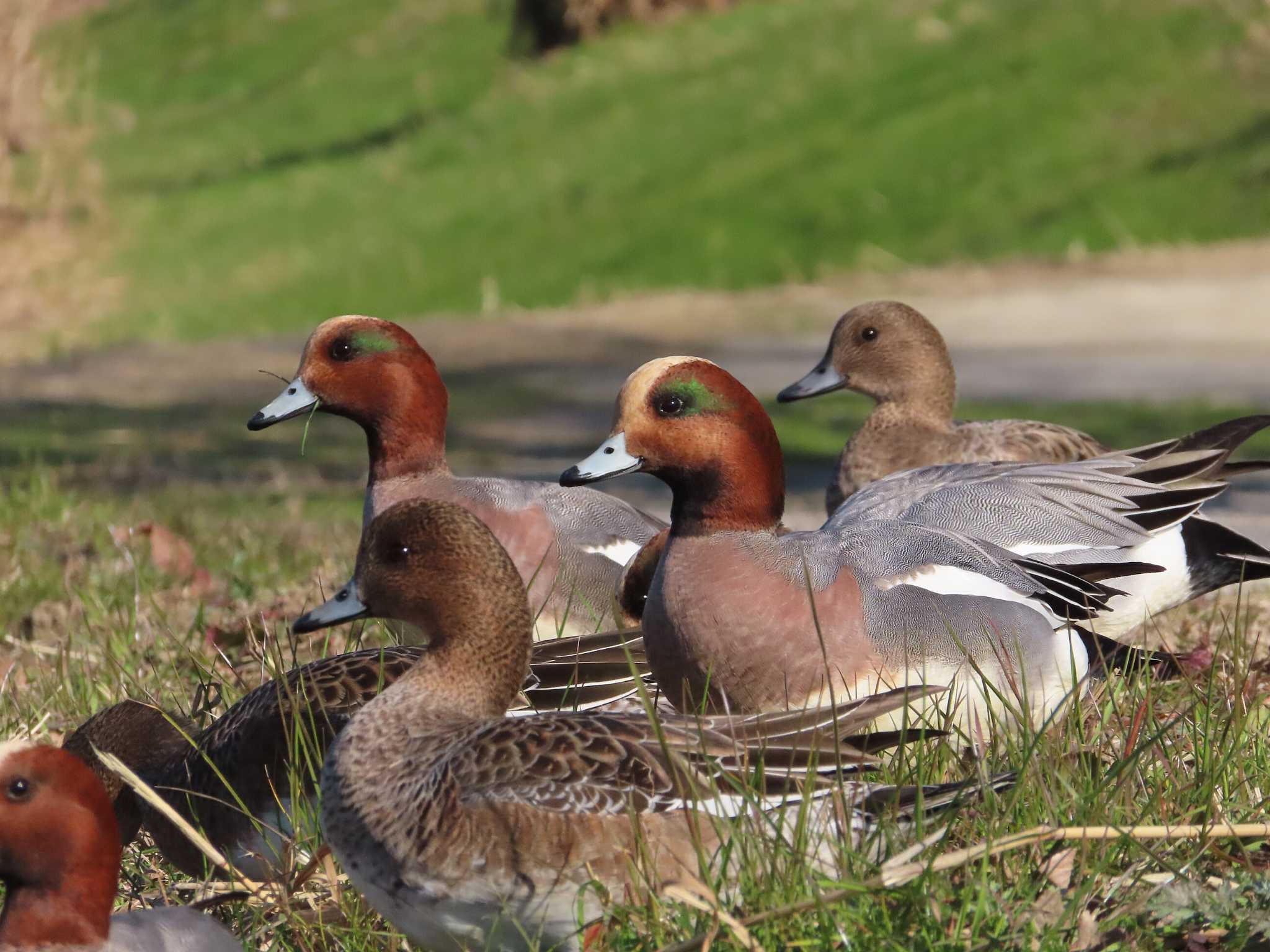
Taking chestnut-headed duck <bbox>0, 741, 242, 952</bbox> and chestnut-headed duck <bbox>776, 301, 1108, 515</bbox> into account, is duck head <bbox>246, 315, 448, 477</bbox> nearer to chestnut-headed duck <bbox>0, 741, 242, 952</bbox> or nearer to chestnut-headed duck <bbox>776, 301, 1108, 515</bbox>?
chestnut-headed duck <bbox>776, 301, 1108, 515</bbox>

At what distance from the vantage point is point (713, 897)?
2.82 meters

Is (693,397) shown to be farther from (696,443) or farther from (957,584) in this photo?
(957,584)

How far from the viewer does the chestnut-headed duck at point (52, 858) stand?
2.97 meters

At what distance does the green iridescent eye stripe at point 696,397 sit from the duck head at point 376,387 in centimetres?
130

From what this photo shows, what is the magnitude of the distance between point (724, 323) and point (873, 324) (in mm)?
6506

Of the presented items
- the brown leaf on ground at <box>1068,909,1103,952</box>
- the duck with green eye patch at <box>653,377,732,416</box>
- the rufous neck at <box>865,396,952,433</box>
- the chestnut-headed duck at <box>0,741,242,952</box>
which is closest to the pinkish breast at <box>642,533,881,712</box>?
the duck with green eye patch at <box>653,377,732,416</box>

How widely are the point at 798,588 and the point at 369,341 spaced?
5.67 ft

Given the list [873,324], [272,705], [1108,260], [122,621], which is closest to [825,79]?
[1108,260]

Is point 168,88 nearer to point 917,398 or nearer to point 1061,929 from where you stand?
point 917,398

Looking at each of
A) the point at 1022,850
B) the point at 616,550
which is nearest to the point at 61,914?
the point at 1022,850

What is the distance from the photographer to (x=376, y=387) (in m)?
5.30

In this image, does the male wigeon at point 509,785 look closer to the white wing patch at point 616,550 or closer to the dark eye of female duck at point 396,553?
the dark eye of female duck at point 396,553

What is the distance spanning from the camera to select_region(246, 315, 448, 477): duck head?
208 inches

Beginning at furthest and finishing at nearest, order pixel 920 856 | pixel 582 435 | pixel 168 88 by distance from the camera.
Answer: pixel 168 88 → pixel 582 435 → pixel 920 856
